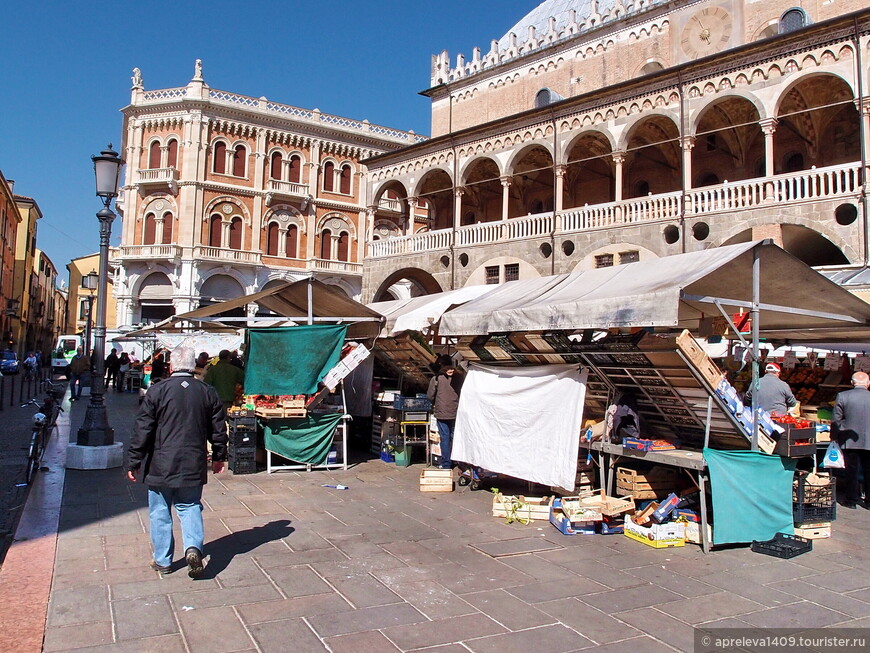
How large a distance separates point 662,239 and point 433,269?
8.21 m

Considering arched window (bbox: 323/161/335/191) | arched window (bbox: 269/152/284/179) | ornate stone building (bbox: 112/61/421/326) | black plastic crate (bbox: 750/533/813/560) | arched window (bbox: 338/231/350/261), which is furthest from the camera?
arched window (bbox: 338/231/350/261)

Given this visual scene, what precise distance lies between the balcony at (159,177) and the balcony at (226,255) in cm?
393

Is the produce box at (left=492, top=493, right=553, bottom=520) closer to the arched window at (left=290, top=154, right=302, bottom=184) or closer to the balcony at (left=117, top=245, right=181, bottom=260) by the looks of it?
the balcony at (left=117, top=245, right=181, bottom=260)

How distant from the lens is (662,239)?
58.2 feet

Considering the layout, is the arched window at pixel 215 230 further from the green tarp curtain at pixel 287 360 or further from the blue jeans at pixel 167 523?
the blue jeans at pixel 167 523

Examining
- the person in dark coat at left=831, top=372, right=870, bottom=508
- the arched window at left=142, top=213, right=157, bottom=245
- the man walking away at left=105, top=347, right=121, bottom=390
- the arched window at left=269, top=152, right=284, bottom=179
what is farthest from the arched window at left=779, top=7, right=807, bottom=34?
the arched window at left=142, top=213, right=157, bottom=245

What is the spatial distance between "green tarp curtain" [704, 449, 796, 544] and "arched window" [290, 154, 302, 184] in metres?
39.8

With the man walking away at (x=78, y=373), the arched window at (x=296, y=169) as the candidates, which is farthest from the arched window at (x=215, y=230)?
the man walking away at (x=78, y=373)

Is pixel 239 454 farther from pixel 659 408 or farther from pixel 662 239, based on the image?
pixel 662 239

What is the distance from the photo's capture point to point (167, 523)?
5.45m

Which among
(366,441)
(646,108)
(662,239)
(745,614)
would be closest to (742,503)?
(745,614)

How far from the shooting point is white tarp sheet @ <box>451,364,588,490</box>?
766 cm

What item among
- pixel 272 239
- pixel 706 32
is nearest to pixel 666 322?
pixel 706 32

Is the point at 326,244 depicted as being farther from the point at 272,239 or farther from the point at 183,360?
the point at 183,360
